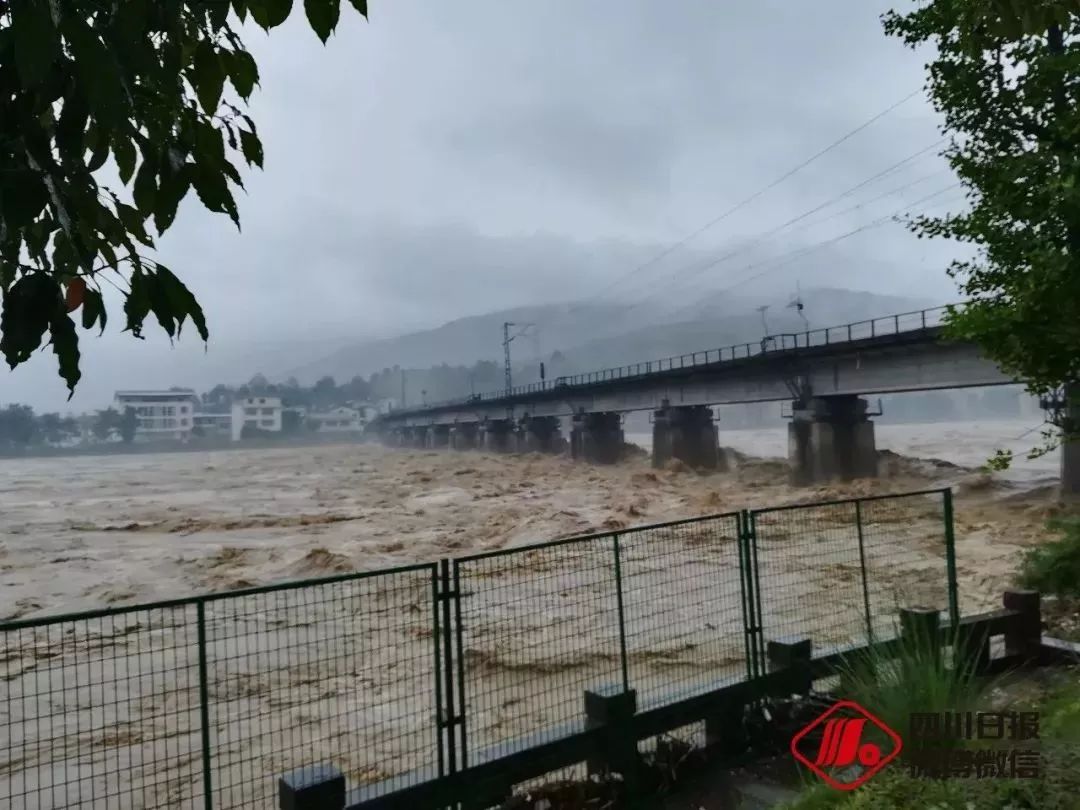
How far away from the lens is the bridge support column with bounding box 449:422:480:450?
114750 millimetres

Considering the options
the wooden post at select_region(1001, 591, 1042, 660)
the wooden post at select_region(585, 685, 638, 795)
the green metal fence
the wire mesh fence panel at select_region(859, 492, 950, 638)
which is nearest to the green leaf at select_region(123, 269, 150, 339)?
the wooden post at select_region(585, 685, 638, 795)

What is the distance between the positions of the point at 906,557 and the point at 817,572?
3.60ft

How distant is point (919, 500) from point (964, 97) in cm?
552

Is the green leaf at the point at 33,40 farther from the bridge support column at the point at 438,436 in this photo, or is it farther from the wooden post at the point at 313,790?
the bridge support column at the point at 438,436

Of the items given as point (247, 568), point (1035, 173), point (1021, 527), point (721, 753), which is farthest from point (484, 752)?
point (1021, 527)

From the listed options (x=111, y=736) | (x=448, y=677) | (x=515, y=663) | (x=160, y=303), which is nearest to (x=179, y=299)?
(x=160, y=303)

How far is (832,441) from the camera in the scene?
41969 millimetres

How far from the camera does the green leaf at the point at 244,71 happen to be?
218cm

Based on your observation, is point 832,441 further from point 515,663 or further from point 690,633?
point 515,663

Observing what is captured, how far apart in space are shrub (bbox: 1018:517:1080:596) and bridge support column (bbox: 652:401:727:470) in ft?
141

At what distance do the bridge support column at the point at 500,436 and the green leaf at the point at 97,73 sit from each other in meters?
91.9

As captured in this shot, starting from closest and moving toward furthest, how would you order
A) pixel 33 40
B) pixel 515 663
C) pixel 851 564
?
pixel 33 40, pixel 851 564, pixel 515 663

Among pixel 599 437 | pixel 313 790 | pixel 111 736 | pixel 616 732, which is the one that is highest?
pixel 599 437

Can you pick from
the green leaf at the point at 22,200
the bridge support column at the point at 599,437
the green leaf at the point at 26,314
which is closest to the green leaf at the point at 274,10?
the green leaf at the point at 22,200
